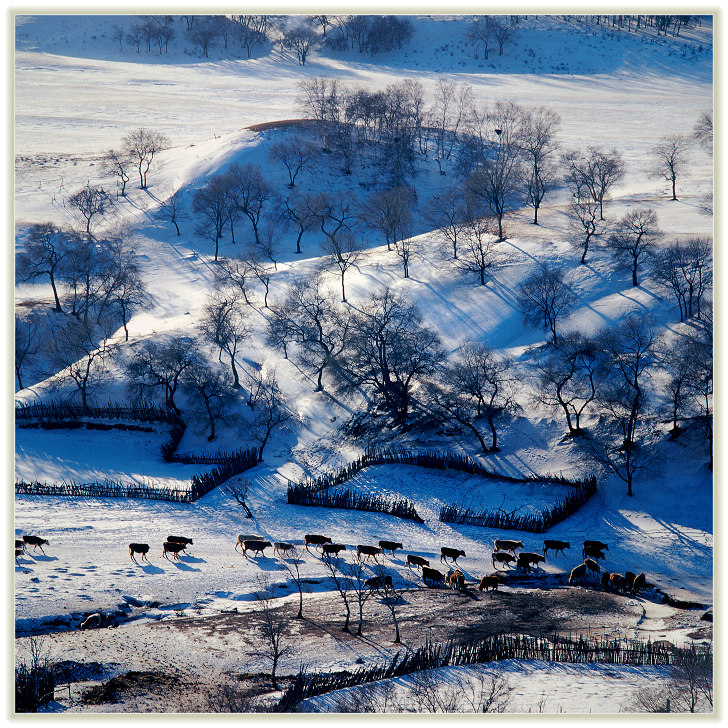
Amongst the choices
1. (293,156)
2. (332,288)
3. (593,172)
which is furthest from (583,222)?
(293,156)

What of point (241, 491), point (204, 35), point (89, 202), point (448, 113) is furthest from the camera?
point (204, 35)

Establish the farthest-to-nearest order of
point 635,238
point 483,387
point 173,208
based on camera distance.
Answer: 1. point 173,208
2. point 635,238
3. point 483,387

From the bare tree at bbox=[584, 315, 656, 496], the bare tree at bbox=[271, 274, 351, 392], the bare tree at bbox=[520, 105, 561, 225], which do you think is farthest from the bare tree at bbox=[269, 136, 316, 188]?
the bare tree at bbox=[584, 315, 656, 496]

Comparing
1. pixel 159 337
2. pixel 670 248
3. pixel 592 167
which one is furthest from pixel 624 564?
pixel 592 167

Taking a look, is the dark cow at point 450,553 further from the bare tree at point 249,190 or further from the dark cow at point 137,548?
the bare tree at point 249,190

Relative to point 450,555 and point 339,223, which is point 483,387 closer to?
point 450,555

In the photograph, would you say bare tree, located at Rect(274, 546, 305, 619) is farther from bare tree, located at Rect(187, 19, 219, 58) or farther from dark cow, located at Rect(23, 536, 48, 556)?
bare tree, located at Rect(187, 19, 219, 58)
